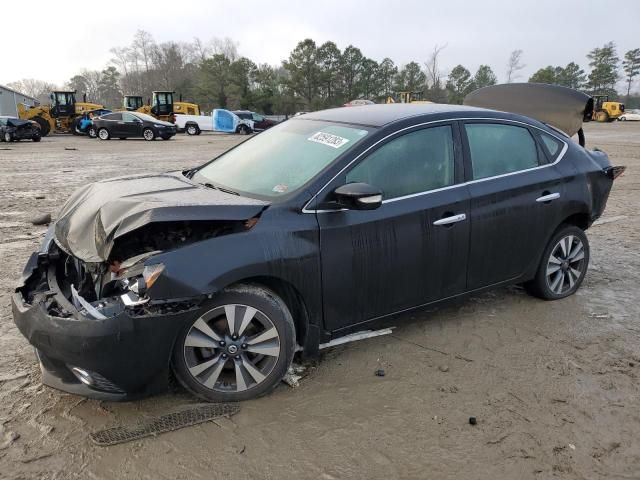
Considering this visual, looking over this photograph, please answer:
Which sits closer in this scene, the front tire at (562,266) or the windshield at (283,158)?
the windshield at (283,158)

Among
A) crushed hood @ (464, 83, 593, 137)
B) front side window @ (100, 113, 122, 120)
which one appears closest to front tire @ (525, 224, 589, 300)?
crushed hood @ (464, 83, 593, 137)

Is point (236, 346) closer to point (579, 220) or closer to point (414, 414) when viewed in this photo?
point (414, 414)

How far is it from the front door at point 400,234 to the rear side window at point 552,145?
3.58ft

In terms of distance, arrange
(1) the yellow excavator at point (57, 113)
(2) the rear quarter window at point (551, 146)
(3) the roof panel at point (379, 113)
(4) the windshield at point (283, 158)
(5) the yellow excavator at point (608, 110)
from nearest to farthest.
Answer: (4) the windshield at point (283, 158)
(3) the roof panel at point (379, 113)
(2) the rear quarter window at point (551, 146)
(1) the yellow excavator at point (57, 113)
(5) the yellow excavator at point (608, 110)

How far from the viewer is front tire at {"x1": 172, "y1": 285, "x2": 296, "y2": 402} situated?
283cm

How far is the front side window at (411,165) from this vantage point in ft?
11.0

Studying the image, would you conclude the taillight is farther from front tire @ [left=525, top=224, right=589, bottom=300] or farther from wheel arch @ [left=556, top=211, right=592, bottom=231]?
front tire @ [left=525, top=224, right=589, bottom=300]

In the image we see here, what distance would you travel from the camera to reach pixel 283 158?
3623 mm

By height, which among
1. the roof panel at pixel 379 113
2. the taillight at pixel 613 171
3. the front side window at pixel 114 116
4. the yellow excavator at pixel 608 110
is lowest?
the taillight at pixel 613 171

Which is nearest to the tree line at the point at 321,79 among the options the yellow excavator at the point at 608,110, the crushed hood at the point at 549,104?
the yellow excavator at the point at 608,110

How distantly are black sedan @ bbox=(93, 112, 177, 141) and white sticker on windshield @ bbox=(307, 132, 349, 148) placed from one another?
2642cm

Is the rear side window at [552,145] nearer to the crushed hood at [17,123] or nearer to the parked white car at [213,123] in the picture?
the crushed hood at [17,123]

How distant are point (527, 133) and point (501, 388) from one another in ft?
7.15

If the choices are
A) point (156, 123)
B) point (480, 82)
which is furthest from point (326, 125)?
point (480, 82)
